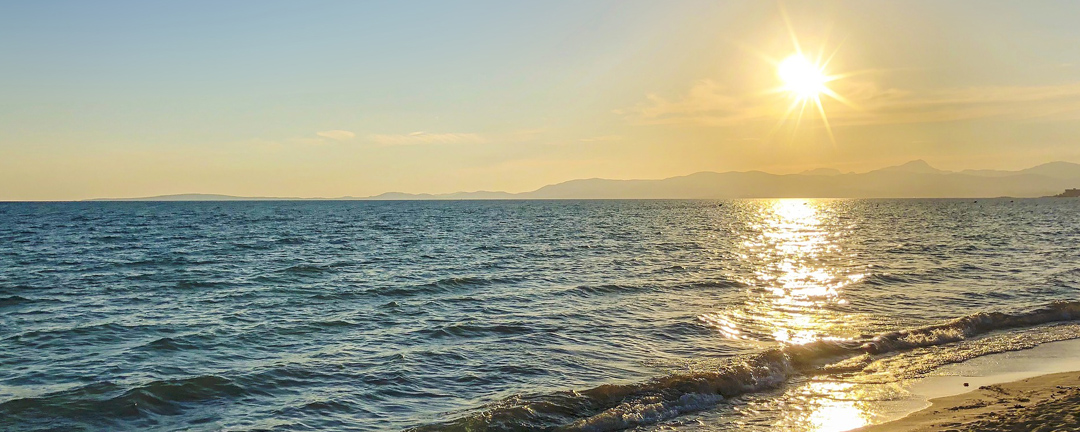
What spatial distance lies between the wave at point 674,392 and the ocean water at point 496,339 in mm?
59

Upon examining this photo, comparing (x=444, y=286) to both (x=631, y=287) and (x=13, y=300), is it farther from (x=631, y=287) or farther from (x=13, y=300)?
(x=13, y=300)

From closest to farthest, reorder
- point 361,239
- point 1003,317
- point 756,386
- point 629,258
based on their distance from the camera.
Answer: point 756,386 < point 1003,317 < point 629,258 < point 361,239

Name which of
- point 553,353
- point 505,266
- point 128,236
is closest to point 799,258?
point 505,266

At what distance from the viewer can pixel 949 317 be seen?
71.9ft

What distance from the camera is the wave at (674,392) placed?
12031 millimetres

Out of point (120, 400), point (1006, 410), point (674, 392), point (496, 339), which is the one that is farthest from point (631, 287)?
point (120, 400)

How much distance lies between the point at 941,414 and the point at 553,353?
838cm

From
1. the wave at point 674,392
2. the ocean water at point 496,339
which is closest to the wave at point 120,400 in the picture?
the ocean water at point 496,339

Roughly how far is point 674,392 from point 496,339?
6.10m

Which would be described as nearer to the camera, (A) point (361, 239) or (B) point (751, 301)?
(B) point (751, 301)

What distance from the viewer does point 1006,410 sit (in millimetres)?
11445

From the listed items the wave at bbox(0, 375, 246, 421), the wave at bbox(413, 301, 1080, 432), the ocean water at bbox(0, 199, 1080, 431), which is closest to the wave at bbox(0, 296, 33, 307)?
the ocean water at bbox(0, 199, 1080, 431)

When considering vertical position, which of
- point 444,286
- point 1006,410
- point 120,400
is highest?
point 1006,410

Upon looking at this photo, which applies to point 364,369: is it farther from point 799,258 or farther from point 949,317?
point 799,258
